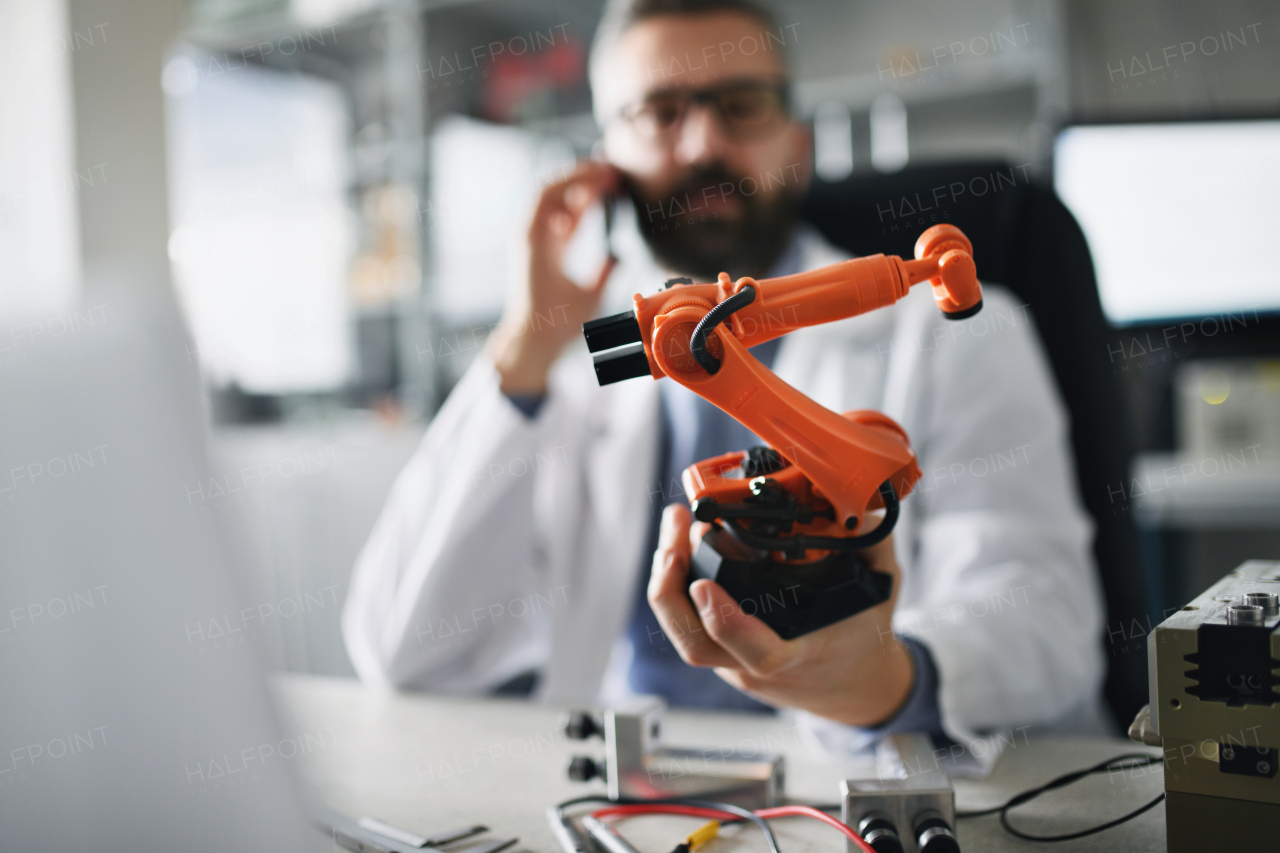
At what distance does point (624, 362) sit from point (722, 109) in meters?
0.77

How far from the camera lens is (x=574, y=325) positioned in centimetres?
111

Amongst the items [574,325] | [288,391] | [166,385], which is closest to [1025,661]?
[574,325]

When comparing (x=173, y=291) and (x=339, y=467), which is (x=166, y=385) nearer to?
(x=173, y=291)

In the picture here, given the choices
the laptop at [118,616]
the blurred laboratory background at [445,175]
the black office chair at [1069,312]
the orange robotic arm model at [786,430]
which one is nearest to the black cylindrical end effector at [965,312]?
the orange robotic arm model at [786,430]

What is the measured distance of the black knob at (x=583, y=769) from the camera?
623mm

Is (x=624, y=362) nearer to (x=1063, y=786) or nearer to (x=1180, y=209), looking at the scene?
(x=1063, y=786)

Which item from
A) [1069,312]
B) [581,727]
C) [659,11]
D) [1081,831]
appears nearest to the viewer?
[1081,831]

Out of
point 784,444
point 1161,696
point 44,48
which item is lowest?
point 1161,696

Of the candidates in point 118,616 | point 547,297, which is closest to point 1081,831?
point 118,616

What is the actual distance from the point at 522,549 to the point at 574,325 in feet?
0.93

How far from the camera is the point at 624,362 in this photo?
1.55ft

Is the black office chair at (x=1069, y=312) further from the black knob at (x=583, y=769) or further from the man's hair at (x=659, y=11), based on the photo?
the black knob at (x=583, y=769)

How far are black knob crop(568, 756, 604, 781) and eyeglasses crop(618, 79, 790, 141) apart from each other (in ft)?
2.60

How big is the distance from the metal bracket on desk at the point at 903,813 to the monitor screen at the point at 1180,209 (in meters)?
1.88
